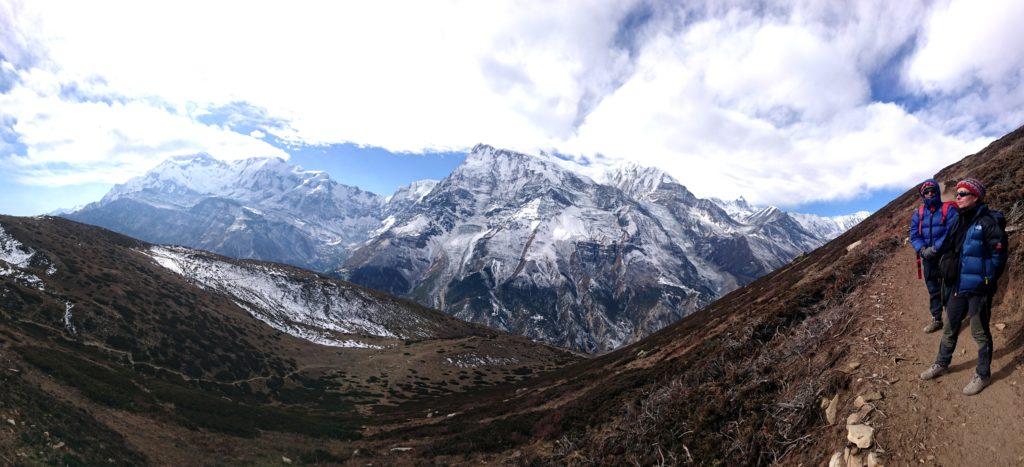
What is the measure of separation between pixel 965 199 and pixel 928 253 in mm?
1769

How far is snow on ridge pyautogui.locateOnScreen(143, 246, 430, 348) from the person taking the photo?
113 metres

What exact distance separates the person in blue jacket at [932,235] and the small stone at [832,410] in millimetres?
4150

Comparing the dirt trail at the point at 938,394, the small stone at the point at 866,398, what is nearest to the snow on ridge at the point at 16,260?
the small stone at the point at 866,398

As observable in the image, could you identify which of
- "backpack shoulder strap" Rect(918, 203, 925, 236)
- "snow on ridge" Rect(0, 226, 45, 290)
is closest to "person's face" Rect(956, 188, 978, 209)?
"backpack shoulder strap" Rect(918, 203, 925, 236)

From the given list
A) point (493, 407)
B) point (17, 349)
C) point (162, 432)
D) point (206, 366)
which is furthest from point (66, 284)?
point (493, 407)

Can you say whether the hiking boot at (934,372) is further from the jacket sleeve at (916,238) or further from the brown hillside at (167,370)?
the brown hillside at (167,370)

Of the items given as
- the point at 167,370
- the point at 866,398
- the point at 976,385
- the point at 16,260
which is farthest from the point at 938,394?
the point at 16,260

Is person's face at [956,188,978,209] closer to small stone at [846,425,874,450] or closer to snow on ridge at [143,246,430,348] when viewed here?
small stone at [846,425,874,450]

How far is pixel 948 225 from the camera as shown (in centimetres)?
1182

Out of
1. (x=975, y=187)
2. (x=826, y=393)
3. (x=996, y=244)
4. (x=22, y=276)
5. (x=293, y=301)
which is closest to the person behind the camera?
(x=996, y=244)

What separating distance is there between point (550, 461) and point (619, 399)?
7.34m

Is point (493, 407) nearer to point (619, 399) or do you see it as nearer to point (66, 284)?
point (619, 399)

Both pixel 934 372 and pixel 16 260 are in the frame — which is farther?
pixel 16 260

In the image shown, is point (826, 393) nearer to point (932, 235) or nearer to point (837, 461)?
point (837, 461)
